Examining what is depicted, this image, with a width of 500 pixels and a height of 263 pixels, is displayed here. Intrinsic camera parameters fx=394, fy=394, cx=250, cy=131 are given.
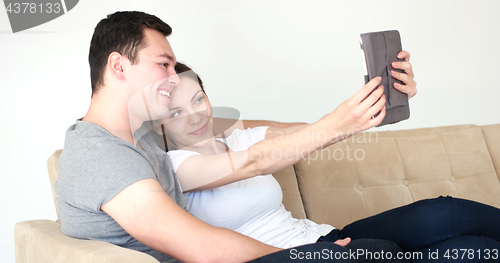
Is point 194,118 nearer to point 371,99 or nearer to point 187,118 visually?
point 187,118

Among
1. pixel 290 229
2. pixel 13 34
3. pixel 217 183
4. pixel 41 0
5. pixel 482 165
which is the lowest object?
pixel 482 165

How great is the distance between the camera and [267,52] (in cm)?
207

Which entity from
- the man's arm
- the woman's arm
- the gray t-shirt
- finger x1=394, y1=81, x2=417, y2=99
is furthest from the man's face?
finger x1=394, y1=81, x2=417, y2=99

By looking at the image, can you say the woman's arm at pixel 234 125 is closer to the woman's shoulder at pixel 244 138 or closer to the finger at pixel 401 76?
the woman's shoulder at pixel 244 138

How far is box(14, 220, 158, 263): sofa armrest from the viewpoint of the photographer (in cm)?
78

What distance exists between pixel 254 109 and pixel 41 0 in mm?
1088

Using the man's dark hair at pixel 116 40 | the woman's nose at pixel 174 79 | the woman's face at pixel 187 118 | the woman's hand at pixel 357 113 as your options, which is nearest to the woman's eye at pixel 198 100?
the woman's face at pixel 187 118

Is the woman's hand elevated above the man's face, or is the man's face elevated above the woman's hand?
the man's face

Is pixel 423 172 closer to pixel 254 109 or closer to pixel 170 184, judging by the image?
pixel 254 109

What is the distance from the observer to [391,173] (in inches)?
68.4

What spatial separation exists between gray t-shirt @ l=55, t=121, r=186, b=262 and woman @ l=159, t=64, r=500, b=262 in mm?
177

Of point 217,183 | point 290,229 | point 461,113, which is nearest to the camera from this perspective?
point 217,183

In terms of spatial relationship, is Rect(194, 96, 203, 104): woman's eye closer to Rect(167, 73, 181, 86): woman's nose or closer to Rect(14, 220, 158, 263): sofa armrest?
Rect(167, 73, 181, 86): woman's nose

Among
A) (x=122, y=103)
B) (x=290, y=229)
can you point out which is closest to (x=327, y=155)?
(x=290, y=229)
